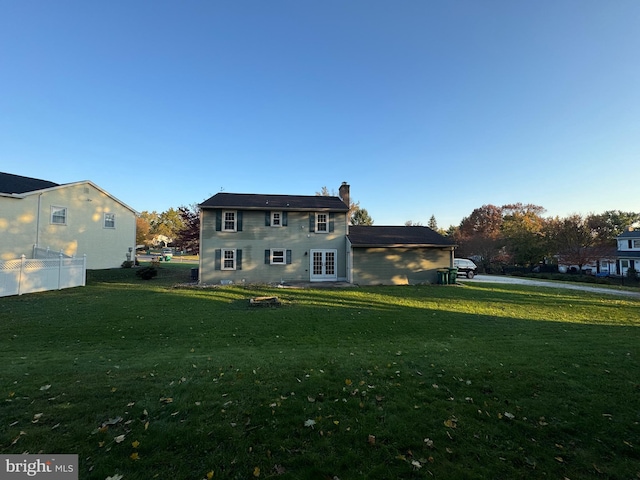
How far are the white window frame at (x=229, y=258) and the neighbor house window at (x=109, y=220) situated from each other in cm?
1123

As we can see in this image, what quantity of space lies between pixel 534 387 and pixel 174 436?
4.95 metres

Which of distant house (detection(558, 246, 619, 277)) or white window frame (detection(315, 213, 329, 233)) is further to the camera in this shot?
distant house (detection(558, 246, 619, 277))

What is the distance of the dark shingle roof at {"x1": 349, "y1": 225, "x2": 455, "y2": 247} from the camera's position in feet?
62.0

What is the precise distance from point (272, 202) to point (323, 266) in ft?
18.2

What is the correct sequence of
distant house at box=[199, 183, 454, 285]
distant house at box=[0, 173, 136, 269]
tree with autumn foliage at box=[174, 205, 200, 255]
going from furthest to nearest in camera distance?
tree with autumn foliage at box=[174, 205, 200, 255], distant house at box=[199, 183, 454, 285], distant house at box=[0, 173, 136, 269]

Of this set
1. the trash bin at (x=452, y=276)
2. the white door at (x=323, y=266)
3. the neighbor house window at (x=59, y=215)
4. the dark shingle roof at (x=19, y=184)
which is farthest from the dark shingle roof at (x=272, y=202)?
the dark shingle roof at (x=19, y=184)

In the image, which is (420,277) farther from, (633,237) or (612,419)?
(633,237)

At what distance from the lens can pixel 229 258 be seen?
18.7 metres

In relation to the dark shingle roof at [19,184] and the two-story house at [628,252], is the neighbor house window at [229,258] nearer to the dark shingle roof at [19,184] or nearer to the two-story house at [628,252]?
the dark shingle roof at [19,184]

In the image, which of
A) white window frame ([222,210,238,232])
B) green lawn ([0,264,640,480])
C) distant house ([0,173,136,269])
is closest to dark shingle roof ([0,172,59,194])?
distant house ([0,173,136,269])

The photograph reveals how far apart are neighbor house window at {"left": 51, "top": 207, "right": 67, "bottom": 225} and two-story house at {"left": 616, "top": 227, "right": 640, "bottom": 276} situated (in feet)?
174

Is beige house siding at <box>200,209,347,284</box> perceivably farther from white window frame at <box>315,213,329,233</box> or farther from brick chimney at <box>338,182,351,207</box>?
brick chimney at <box>338,182,351,207</box>

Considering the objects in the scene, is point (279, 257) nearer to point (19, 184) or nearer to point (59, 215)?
point (59, 215)

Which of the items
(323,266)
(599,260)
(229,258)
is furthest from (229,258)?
(599,260)
